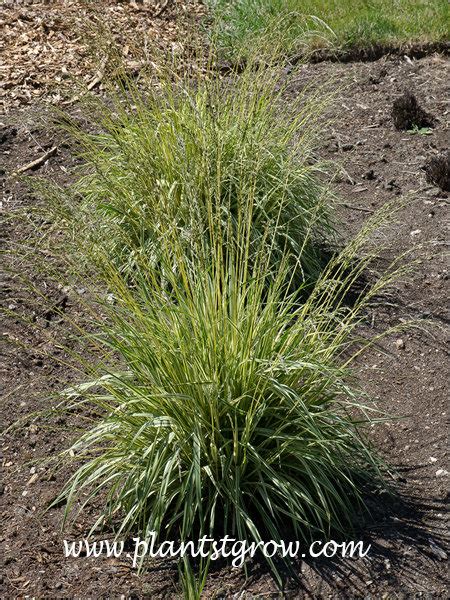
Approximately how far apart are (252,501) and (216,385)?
0.53m

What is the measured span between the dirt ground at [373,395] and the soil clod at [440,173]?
60mm

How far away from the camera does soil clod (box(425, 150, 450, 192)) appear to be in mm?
6258

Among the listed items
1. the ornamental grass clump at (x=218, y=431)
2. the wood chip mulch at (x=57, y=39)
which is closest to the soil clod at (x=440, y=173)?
the wood chip mulch at (x=57, y=39)

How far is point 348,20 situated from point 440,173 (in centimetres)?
286

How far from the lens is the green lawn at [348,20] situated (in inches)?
322

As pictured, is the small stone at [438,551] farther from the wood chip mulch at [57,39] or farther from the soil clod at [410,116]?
the wood chip mulch at [57,39]

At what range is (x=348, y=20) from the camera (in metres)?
8.52

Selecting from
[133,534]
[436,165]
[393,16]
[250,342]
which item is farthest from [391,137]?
[133,534]

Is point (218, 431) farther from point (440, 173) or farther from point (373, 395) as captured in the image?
point (440, 173)

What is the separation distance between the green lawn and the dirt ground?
977 millimetres

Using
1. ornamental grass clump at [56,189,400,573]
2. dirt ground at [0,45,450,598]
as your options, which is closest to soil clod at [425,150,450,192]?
dirt ground at [0,45,450,598]

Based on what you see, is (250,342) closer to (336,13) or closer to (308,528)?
(308,528)

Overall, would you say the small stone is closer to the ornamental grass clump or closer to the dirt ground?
the dirt ground

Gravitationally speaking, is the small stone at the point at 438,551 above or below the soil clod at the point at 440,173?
above
